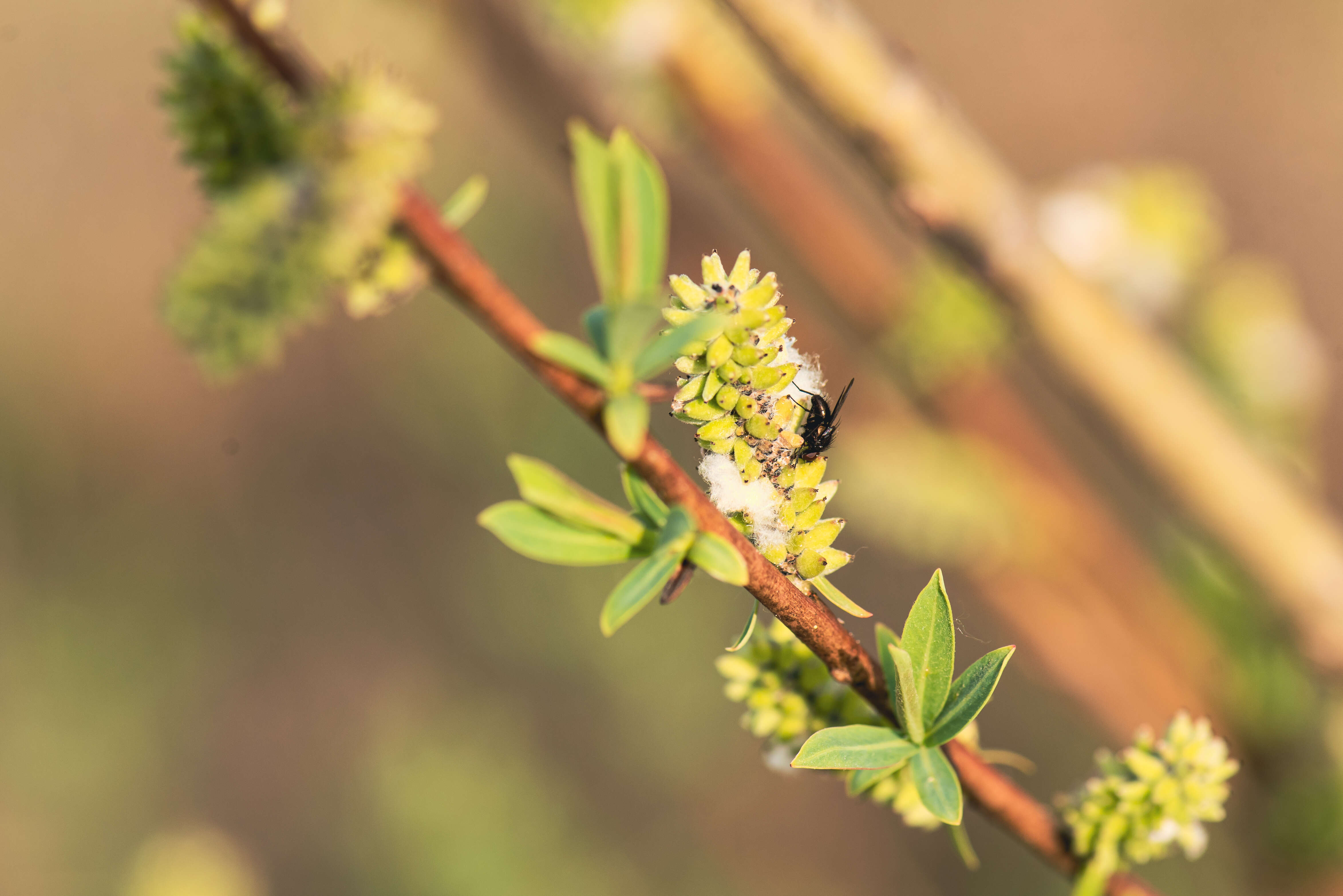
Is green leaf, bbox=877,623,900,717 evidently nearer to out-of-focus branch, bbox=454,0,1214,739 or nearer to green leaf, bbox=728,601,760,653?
green leaf, bbox=728,601,760,653

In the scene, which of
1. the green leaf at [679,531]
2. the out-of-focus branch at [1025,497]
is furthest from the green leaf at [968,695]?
the out-of-focus branch at [1025,497]

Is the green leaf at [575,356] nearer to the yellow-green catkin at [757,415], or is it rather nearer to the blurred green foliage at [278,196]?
the yellow-green catkin at [757,415]

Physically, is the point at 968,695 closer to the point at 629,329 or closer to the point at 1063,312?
the point at 629,329

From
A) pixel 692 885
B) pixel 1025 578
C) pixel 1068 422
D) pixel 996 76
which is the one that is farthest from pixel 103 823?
pixel 996 76

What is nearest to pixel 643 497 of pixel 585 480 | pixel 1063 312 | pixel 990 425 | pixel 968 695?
pixel 968 695

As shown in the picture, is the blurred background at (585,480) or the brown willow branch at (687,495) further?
the blurred background at (585,480)

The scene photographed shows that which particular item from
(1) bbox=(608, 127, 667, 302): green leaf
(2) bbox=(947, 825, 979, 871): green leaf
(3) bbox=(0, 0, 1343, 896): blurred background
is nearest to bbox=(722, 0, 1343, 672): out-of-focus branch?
(3) bbox=(0, 0, 1343, 896): blurred background

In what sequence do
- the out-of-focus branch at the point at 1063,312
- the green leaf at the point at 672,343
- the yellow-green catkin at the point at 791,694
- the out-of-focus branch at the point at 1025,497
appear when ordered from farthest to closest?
the out-of-focus branch at the point at 1025,497 < the out-of-focus branch at the point at 1063,312 < the yellow-green catkin at the point at 791,694 < the green leaf at the point at 672,343
